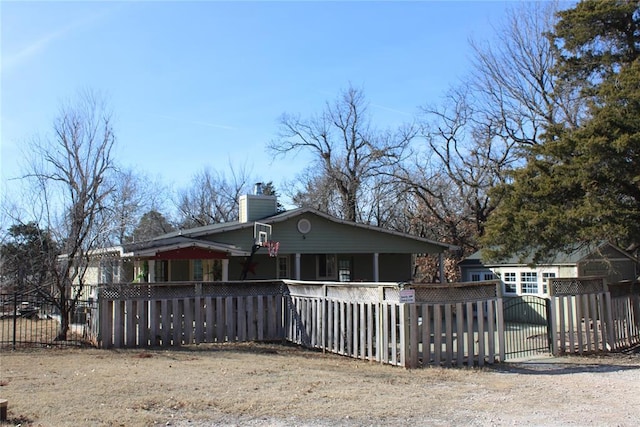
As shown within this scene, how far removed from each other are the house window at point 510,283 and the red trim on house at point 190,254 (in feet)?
39.9

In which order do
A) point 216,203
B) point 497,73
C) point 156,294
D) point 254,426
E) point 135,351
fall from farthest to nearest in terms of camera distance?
point 216,203, point 497,73, point 156,294, point 135,351, point 254,426

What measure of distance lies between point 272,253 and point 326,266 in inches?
216

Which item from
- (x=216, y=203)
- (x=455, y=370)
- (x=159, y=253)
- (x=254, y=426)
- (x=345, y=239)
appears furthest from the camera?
(x=216, y=203)

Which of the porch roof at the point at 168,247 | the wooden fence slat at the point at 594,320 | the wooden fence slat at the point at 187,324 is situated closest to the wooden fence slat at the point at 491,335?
the wooden fence slat at the point at 594,320

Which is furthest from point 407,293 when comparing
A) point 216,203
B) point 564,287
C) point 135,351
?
point 216,203

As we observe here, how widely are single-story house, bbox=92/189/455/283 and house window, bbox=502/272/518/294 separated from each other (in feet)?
8.47

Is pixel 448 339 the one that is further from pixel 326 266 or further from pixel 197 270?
pixel 326 266

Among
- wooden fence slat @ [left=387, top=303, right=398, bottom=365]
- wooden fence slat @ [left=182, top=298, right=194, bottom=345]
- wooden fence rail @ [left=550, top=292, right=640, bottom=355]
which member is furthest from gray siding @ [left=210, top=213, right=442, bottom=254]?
wooden fence slat @ [left=387, top=303, right=398, bottom=365]

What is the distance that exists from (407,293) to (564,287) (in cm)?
421

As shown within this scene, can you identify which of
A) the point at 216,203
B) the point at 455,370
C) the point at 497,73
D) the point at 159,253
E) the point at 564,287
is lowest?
the point at 455,370

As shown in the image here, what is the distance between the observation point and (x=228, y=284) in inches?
531

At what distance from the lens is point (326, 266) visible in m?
24.3

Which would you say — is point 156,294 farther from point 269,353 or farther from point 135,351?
point 269,353

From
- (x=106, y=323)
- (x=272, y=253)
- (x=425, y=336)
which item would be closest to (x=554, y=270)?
(x=272, y=253)
